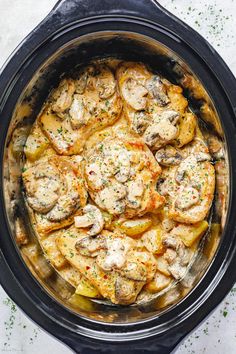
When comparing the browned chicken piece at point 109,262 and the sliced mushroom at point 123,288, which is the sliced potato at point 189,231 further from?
the sliced mushroom at point 123,288

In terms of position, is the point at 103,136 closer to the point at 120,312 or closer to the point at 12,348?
the point at 120,312

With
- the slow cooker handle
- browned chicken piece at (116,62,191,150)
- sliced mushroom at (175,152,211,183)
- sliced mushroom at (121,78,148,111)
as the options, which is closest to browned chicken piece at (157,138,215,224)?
sliced mushroom at (175,152,211,183)

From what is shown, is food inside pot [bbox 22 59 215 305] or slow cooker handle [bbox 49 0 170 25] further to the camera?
food inside pot [bbox 22 59 215 305]

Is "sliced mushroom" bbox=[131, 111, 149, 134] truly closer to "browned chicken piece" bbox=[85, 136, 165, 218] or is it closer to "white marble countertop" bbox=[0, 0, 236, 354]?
"browned chicken piece" bbox=[85, 136, 165, 218]

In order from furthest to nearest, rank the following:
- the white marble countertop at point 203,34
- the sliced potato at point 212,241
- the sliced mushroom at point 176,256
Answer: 1. the white marble countertop at point 203,34
2. the sliced mushroom at point 176,256
3. the sliced potato at point 212,241

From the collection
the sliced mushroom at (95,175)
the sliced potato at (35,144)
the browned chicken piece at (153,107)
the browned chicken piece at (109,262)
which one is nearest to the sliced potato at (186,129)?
the browned chicken piece at (153,107)
